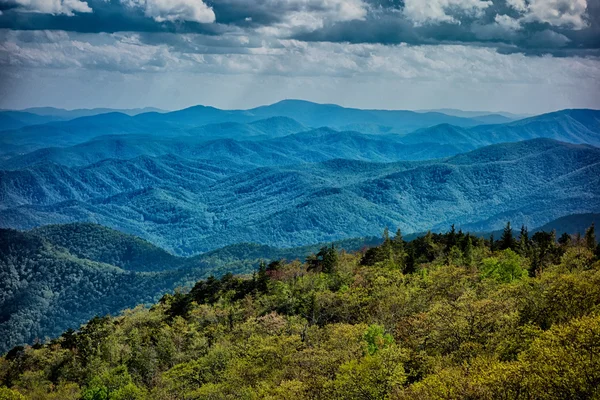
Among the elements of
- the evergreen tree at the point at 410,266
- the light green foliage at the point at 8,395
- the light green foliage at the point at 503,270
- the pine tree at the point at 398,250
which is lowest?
the light green foliage at the point at 8,395

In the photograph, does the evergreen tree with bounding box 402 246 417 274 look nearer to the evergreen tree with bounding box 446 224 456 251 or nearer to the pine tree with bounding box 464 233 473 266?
the pine tree with bounding box 464 233 473 266

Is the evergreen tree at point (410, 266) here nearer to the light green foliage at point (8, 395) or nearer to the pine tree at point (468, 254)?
the pine tree at point (468, 254)

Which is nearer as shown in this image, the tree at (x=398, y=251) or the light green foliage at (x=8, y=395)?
the light green foliage at (x=8, y=395)

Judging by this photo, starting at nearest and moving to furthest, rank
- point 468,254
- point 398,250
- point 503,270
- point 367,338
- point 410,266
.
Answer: point 367,338
point 503,270
point 468,254
point 410,266
point 398,250

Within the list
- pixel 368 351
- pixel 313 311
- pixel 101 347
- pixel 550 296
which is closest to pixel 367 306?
pixel 313 311

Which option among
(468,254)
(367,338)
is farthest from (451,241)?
(367,338)

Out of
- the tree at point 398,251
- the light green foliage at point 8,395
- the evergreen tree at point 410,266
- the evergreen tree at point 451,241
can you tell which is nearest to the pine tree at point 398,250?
the tree at point 398,251

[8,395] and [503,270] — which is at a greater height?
[503,270]

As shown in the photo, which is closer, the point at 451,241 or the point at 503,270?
the point at 503,270

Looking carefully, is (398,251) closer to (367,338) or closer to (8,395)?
(367,338)

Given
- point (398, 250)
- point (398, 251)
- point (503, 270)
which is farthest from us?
point (398, 250)
